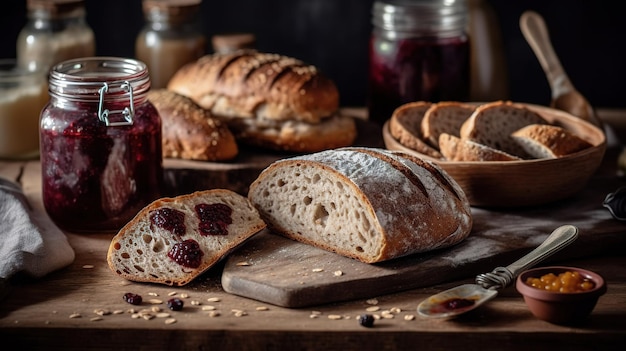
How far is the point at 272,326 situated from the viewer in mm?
2396

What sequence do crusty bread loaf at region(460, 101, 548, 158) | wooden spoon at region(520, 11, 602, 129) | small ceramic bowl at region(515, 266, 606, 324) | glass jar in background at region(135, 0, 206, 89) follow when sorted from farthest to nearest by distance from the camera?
glass jar in background at region(135, 0, 206, 89)
wooden spoon at region(520, 11, 602, 129)
crusty bread loaf at region(460, 101, 548, 158)
small ceramic bowl at region(515, 266, 606, 324)

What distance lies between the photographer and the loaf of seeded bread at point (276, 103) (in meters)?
3.50

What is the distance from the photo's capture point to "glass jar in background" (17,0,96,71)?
12.5 feet

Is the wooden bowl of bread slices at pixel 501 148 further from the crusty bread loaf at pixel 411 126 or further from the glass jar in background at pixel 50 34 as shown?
the glass jar in background at pixel 50 34

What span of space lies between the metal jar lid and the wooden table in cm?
147

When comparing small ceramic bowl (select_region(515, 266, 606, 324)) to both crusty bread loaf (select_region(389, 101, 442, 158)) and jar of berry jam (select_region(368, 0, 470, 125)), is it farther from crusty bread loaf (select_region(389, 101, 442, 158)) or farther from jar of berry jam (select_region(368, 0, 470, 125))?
jar of berry jam (select_region(368, 0, 470, 125))

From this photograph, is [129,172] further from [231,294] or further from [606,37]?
[606,37]

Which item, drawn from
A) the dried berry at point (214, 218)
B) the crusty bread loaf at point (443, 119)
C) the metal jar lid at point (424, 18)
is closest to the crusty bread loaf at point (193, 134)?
the dried berry at point (214, 218)

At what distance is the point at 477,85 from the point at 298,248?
1.65 m

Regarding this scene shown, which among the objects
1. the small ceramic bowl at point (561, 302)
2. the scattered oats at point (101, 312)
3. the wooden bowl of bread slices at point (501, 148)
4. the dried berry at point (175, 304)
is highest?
the wooden bowl of bread slices at point (501, 148)

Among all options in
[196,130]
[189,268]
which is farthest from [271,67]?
[189,268]

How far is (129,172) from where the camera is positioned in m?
3.04

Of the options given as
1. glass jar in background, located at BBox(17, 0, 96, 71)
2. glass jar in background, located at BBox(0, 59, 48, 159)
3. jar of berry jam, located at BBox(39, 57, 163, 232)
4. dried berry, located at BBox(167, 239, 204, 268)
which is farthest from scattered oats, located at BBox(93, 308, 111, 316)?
glass jar in background, located at BBox(17, 0, 96, 71)

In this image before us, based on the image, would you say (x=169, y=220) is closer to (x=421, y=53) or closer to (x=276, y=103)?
(x=276, y=103)
